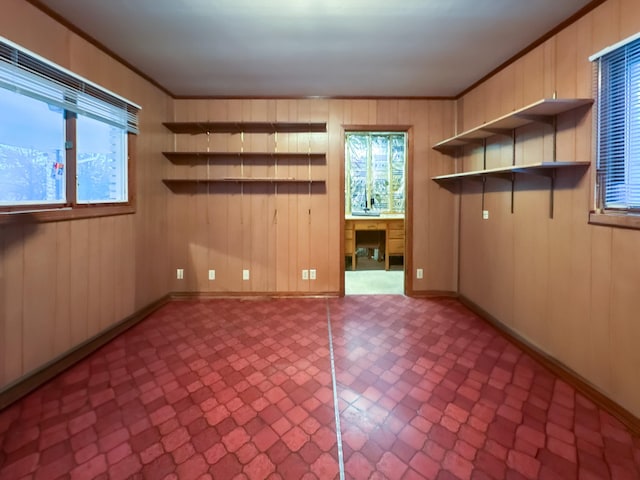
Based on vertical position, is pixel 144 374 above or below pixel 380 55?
below

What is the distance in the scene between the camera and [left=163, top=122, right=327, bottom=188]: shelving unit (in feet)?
11.8

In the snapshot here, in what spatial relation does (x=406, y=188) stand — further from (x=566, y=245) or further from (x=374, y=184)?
(x=374, y=184)

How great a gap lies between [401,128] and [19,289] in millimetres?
3708

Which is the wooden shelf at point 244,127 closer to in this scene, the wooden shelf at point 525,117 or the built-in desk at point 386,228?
the wooden shelf at point 525,117

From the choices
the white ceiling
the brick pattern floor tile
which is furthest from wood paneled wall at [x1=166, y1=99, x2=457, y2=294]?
the brick pattern floor tile

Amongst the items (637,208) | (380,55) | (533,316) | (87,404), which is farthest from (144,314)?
(637,208)

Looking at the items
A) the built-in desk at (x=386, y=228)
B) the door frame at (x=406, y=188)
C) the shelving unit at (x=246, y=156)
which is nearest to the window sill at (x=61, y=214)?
the shelving unit at (x=246, y=156)

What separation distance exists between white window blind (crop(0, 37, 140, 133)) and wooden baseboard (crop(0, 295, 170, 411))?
1.69 meters

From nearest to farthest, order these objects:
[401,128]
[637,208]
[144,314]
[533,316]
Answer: [637,208] → [533,316] → [144,314] → [401,128]

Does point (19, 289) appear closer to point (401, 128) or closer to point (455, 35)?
point (455, 35)

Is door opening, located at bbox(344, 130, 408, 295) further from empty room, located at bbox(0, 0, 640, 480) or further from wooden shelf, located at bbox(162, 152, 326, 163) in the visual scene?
wooden shelf, located at bbox(162, 152, 326, 163)

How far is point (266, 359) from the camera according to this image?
2.34m

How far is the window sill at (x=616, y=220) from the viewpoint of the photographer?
1659 mm

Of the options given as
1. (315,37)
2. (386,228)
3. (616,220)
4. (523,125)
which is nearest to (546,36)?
(523,125)
